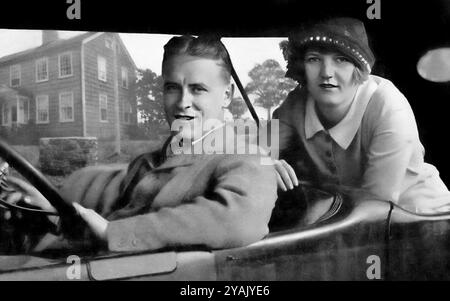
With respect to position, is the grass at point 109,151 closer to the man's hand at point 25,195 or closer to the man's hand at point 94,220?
the man's hand at point 25,195

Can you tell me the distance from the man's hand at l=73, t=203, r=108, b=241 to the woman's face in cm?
185

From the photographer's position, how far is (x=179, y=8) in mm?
4195

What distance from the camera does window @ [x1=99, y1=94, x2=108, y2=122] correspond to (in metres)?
4.20

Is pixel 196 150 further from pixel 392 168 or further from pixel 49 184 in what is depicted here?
pixel 392 168

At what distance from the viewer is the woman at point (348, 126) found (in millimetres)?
4199

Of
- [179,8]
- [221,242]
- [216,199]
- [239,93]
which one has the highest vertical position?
[179,8]

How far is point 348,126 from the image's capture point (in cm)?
426

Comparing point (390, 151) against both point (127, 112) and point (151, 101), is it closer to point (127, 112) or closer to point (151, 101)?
point (151, 101)

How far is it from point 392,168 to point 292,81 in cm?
100

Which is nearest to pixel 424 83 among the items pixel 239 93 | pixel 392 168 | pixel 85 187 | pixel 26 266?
pixel 392 168

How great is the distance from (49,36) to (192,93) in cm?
116

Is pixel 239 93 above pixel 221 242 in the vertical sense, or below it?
above

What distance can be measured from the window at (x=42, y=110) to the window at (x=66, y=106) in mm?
106

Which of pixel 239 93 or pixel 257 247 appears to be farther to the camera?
pixel 239 93
